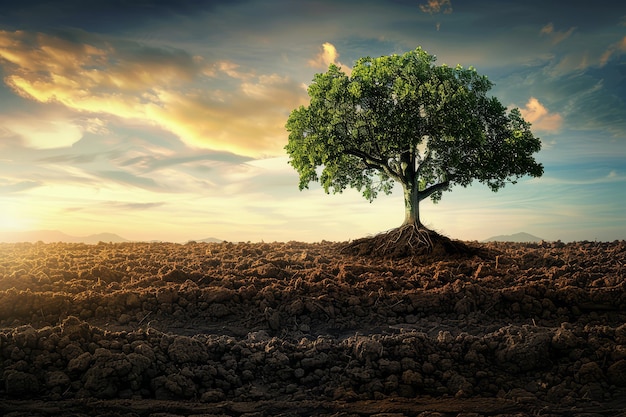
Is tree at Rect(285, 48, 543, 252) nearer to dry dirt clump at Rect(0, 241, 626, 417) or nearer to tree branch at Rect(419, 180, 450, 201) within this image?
tree branch at Rect(419, 180, 450, 201)

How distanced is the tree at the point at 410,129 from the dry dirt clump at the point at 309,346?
6479 millimetres

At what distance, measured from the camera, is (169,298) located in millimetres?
11930

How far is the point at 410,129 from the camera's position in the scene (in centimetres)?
1831

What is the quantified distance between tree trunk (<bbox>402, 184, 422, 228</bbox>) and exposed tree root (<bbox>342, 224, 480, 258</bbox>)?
0.28 m

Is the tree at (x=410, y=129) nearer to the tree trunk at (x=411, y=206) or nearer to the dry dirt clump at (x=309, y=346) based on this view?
the tree trunk at (x=411, y=206)

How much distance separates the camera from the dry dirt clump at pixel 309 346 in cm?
715

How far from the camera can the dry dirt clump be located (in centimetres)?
715

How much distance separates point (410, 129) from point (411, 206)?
3.30 meters

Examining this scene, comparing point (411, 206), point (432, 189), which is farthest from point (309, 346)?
point (432, 189)

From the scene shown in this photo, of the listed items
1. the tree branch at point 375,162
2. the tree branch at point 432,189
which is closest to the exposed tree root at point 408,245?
the tree branch at point 432,189

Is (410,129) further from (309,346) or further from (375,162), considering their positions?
(309,346)

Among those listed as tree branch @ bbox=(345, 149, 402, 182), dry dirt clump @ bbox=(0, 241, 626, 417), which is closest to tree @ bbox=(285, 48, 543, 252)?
tree branch @ bbox=(345, 149, 402, 182)

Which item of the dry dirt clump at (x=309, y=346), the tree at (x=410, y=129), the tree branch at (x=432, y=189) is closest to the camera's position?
the dry dirt clump at (x=309, y=346)

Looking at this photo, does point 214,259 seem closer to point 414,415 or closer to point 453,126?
point 453,126
